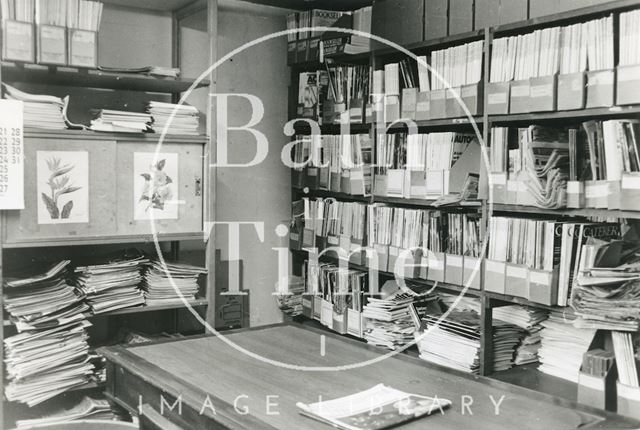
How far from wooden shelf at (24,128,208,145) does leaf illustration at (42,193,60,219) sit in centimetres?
27

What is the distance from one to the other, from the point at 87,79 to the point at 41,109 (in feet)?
0.99

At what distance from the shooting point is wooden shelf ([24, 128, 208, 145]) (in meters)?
2.93

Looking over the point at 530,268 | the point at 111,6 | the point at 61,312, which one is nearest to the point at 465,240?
the point at 530,268

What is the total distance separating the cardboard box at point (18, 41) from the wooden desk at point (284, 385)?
1471 millimetres

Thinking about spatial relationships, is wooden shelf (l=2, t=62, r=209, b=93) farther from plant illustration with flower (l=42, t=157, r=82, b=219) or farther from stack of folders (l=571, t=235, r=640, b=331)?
stack of folders (l=571, t=235, r=640, b=331)

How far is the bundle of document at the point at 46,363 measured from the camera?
2949 millimetres

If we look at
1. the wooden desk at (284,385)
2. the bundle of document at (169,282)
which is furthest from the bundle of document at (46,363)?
the wooden desk at (284,385)

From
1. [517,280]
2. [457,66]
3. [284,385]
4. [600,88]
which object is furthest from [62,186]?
[600,88]

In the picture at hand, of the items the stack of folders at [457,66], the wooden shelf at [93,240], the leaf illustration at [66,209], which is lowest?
the wooden shelf at [93,240]

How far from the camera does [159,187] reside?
3289 mm

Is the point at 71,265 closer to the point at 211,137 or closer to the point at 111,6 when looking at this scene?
the point at 211,137

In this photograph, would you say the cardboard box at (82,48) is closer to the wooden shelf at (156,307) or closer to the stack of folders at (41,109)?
the stack of folders at (41,109)

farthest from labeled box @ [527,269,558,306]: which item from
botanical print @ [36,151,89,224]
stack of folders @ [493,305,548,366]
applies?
botanical print @ [36,151,89,224]

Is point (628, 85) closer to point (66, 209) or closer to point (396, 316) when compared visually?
point (396, 316)
